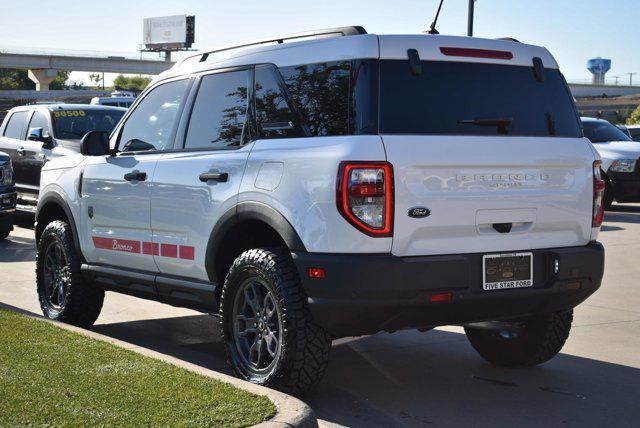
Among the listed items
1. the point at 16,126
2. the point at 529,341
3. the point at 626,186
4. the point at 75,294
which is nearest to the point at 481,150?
the point at 529,341

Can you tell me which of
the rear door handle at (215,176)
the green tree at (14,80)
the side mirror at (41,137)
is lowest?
the green tree at (14,80)

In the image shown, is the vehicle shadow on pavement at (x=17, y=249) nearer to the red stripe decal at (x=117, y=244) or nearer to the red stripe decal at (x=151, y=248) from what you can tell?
the red stripe decal at (x=117, y=244)

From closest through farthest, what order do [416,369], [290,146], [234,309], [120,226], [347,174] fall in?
[347,174]
[290,146]
[234,309]
[416,369]
[120,226]

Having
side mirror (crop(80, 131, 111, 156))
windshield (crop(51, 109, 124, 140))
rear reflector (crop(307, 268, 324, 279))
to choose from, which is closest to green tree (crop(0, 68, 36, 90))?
windshield (crop(51, 109, 124, 140))

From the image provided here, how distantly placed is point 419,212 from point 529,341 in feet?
5.82

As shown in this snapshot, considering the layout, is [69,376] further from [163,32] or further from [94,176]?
[163,32]

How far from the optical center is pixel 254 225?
6.31m

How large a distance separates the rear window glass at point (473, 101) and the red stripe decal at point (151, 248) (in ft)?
7.10

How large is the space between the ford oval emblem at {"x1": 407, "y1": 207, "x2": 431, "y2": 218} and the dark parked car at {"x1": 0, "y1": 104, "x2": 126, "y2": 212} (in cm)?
1095

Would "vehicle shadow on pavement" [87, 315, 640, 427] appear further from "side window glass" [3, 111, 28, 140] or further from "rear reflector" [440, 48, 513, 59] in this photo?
"side window glass" [3, 111, 28, 140]

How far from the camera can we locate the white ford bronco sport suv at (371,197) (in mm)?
5496

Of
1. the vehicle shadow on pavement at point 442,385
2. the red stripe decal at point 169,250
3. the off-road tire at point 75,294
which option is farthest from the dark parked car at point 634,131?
the red stripe decal at point 169,250

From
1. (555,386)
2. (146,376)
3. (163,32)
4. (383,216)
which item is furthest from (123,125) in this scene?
(163,32)

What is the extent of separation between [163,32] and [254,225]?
16043cm
